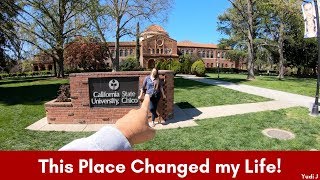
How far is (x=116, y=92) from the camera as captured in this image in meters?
11.0

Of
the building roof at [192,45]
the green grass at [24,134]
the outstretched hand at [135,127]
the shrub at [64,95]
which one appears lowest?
the green grass at [24,134]

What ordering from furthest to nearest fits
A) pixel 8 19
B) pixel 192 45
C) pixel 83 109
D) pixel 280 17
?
pixel 192 45, pixel 280 17, pixel 8 19, pixel 83 109

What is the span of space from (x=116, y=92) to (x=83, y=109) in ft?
4.22

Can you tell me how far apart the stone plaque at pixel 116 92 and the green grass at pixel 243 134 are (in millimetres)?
2201

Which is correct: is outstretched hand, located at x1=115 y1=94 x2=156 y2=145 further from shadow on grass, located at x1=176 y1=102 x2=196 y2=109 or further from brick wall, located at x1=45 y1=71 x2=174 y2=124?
shadow on grass, located at x1=176 y1=102 x2=196 y2=109

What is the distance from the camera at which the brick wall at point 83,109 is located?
36.0 feet

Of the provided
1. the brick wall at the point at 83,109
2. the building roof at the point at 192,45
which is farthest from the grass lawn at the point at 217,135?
the building roof at the point at 192,45

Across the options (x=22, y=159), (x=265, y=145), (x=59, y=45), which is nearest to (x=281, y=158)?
(x=22, y=159)

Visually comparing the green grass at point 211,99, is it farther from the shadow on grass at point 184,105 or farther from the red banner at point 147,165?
the red banner at point 147,165

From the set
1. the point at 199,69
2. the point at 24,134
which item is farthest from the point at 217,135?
the point at 199,69

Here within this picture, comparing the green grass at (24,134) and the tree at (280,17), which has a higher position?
the tree at (280,17)

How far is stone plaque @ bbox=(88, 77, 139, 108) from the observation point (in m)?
11.0

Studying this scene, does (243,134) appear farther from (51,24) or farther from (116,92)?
(51,24)

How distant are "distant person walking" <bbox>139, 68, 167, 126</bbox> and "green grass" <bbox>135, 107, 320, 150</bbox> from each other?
1.28 metres
